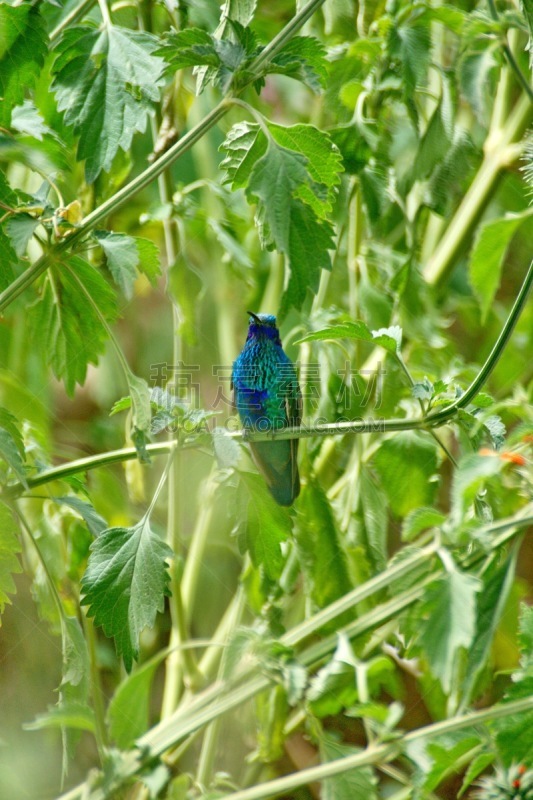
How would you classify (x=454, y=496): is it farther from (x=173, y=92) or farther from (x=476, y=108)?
(x=173, y=92)

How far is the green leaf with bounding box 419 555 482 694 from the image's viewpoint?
980 mm

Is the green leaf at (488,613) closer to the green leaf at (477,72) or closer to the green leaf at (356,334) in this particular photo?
the green leaf at (356,334)

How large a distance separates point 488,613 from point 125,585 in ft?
1.64

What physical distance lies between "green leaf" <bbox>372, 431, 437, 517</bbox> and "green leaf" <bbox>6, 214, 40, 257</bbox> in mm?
701

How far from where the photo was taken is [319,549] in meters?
1.43

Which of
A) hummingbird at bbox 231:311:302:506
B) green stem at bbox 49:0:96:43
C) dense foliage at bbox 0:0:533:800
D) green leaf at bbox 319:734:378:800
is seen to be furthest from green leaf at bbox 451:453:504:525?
green stem at bbox 49:0:96:43

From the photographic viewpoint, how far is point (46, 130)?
1.16 meters

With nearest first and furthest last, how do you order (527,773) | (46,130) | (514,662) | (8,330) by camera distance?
(46,130) → (527,773) → (8,330) → (514,662)

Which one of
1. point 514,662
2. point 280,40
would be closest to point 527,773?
point 514,662

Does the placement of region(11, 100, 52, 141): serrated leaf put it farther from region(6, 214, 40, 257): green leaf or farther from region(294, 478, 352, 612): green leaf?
region(294, 478, 352, 612): green leaf

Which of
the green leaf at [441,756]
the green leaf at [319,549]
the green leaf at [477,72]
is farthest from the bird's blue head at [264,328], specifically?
the green leaf at [441,756]

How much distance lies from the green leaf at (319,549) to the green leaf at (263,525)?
0.52ft

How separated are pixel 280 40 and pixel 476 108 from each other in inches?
16.6

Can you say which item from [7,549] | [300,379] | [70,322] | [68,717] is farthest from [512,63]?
[68,717]
